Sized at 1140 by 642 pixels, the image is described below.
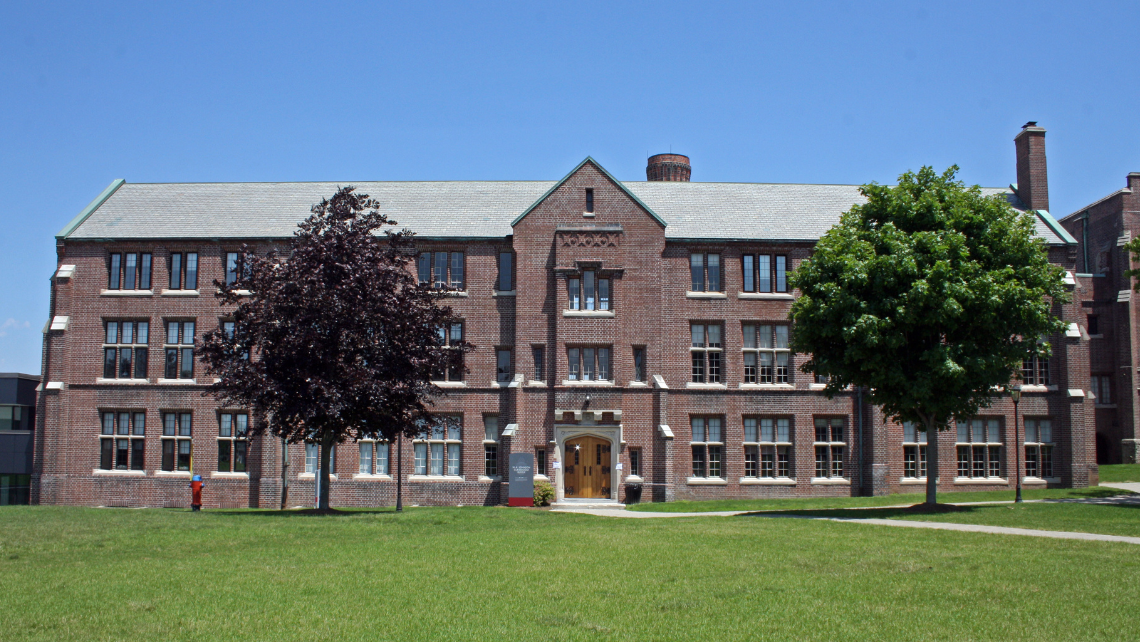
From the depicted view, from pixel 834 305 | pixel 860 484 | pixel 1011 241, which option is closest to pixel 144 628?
pixel 834 305

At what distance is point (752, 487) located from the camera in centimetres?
3725

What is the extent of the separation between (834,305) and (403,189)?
70.5 feet

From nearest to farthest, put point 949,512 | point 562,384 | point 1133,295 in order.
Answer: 1. point 949,512
2. point 562,384
3. point 1133,295

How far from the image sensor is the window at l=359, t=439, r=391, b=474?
37438mm

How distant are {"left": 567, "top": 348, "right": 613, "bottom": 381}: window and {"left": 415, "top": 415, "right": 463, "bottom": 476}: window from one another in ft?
16.2

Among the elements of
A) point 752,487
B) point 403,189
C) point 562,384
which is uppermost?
point 403,189

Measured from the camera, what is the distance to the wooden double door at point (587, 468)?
120ft

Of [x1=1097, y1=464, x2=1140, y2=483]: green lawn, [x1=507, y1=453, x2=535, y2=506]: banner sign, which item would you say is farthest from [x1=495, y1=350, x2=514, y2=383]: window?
[x1=1097, y1=464, x2=1140, y2=483]: green lawn

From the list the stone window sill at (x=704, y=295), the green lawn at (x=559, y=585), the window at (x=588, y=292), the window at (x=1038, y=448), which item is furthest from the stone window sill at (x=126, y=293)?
the window at (x=1038, y=448)

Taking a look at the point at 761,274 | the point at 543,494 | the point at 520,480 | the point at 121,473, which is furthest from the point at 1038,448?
the point at 121,473

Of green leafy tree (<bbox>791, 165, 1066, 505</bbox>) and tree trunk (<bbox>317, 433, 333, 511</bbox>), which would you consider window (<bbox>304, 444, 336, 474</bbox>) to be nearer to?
tree trunk (<bbox>317, 433, 333, 511</bbox>)

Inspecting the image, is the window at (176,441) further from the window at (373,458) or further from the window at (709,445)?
the window at (709,445)

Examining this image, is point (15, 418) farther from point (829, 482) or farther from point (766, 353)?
point (829, 482)

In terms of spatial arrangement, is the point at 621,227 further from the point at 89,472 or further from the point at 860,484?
the point at 89,472
